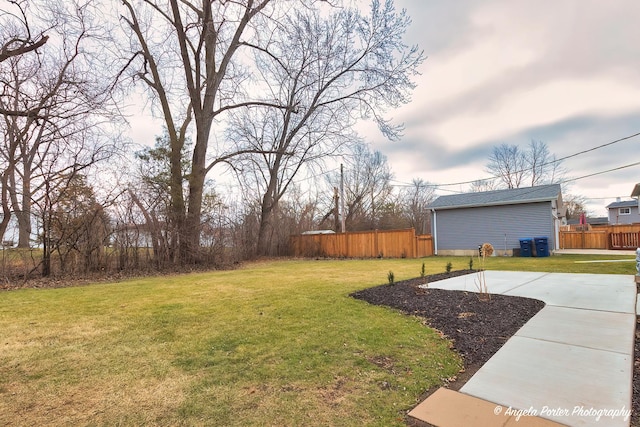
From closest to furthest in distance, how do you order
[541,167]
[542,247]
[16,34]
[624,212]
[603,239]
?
[16,34], [542,247], [603,239], [541,167], [624,212]

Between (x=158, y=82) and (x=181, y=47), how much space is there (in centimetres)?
158

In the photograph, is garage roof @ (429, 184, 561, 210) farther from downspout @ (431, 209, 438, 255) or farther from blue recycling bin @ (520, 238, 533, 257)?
blue recycling bin @ (520, 238, 533, 257)

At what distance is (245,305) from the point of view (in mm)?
4879

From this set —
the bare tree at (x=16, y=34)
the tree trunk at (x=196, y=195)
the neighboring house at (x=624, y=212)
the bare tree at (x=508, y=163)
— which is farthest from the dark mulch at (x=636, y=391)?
the neighboring house at (x=624, y=212)

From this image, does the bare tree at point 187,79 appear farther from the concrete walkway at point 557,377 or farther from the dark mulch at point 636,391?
the dark mulch at point 636,391

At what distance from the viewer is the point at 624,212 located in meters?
37.4

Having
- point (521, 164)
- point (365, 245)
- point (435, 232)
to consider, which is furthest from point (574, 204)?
point (365, 245)

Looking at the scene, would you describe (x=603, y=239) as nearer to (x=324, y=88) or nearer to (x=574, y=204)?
(x=324, y=88)

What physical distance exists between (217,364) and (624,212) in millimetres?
50286

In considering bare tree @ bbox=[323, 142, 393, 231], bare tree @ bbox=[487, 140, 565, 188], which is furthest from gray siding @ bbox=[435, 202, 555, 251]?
bare tree @ bbox=[487, 140, 565, 188]

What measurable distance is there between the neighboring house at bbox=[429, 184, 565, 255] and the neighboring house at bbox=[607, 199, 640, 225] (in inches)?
1179

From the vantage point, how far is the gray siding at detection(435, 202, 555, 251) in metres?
15.1

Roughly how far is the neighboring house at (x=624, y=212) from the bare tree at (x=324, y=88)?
38.5m

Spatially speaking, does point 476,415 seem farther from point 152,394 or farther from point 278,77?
point 278,77
